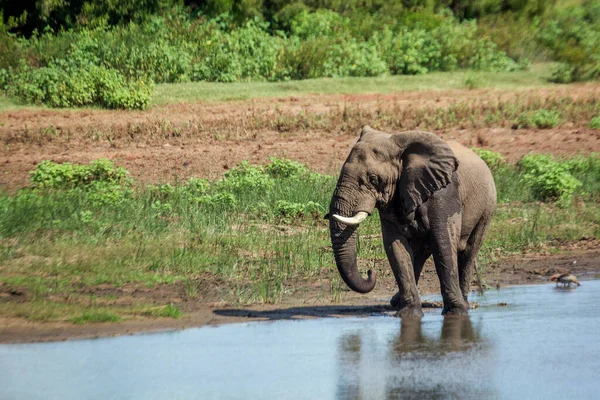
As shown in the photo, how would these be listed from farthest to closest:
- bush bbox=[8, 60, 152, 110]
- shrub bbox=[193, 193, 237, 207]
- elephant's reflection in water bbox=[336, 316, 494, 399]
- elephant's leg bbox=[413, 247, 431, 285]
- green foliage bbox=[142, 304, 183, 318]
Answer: bush bbox=[8, 60, 152, 110]
shrub bbox=[193, 193, 237, 207]
elephant's leg bbox=[413, 247, 431, 285]
green foliage bbox=[142, 304, 183, 318]
elephant's reflection in water bbox=[336, 316, 494, 399]

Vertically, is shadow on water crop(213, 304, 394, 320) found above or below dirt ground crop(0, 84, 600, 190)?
above

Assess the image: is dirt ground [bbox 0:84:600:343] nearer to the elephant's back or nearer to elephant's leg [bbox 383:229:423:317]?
the elephant's back

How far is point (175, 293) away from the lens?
35.8 feet

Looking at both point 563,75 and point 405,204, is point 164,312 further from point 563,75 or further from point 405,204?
point 563,75

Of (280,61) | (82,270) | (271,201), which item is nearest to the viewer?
(82,270)

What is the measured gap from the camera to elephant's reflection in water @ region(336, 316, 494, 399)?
737 cm

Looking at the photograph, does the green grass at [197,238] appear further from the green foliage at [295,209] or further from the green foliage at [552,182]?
the green foliage at [552,182]

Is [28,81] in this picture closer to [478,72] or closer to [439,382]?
[478,72]

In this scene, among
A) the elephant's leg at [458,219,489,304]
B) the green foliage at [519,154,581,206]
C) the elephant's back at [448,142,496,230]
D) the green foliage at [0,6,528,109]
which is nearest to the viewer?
the elephant's back at [448,142,496,230]

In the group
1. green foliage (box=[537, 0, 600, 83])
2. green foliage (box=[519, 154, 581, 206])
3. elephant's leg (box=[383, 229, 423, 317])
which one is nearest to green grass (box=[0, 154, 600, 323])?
green foliage (box=[519, 154, 581, 206])

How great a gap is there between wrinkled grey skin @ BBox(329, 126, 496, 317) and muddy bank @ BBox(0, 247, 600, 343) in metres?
0.73

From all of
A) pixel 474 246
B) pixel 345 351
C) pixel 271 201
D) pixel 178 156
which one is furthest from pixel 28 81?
pixel 345 351

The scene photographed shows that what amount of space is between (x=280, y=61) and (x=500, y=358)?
711 inches

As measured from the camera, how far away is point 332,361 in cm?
827
